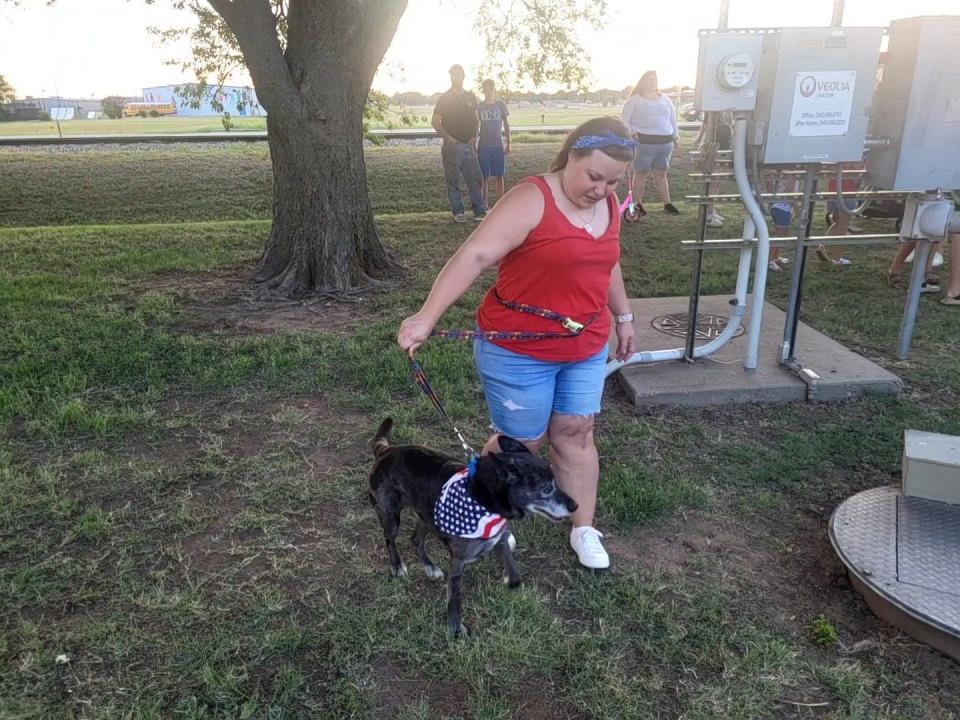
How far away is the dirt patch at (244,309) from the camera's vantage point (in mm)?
6004

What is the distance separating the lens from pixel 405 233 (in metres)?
9.56

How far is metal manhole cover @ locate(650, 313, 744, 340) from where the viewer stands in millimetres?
5430

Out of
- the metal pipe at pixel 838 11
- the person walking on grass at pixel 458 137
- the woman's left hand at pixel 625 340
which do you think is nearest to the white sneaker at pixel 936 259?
the metal pipe at pixel 838 11

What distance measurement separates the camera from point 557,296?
2656 millimetres

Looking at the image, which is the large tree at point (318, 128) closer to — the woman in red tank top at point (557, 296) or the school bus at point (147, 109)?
the woman in red tank top at point (557, 296)

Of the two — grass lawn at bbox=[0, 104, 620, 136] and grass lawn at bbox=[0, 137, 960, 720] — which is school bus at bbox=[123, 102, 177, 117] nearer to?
grass lawn at bbox=[0, 104, 620, 136]

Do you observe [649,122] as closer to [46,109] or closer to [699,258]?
[699,258]

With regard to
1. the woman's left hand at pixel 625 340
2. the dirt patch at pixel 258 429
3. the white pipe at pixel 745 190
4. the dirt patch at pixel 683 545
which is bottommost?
the dirt patch at pixel 683 545

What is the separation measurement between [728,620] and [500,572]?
3.00ft

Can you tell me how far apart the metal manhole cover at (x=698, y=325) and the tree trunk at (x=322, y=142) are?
3005mm

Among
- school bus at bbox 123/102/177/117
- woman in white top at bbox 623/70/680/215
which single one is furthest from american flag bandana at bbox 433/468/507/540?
school bus at bbox 123/102/177/117

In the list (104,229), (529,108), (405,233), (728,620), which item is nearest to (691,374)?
(728,620)

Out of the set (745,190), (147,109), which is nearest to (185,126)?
(147,109)

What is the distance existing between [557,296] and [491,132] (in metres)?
8.08
